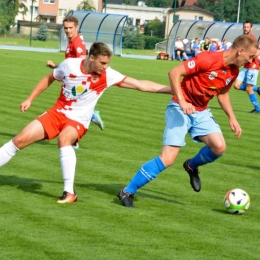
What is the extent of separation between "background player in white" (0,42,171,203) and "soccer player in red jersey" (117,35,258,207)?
29 centimetres

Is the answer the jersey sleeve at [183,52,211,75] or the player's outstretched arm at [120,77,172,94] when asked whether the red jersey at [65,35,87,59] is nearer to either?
the player's outstretched arm at [120,77,172,94]

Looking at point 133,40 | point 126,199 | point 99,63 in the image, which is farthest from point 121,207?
point 133,40

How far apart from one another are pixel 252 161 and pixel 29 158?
358 cm

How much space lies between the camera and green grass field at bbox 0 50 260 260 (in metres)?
6.77

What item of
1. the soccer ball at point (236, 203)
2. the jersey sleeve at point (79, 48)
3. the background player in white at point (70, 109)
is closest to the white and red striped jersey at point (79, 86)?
the background player in white at point (70, 109)

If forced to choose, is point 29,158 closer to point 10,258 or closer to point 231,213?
point 231,213

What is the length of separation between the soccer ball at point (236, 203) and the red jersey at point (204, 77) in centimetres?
102

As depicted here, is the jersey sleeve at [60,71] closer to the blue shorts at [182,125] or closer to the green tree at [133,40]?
the blue shorts at [182,125]

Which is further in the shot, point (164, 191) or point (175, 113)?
point (164, 191)

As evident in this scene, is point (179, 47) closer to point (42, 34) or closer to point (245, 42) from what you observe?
point (42, 34)

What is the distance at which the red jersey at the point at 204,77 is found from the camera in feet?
27.1

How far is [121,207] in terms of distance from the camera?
8.44 meters

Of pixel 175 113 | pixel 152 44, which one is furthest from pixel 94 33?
pixel 175 113

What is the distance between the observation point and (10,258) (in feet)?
20.5
